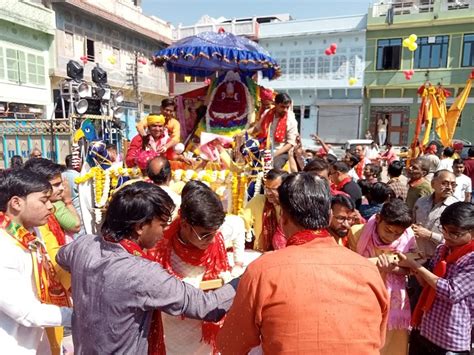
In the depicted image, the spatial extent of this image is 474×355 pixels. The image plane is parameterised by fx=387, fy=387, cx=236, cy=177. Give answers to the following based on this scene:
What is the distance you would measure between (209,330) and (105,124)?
9.52 m

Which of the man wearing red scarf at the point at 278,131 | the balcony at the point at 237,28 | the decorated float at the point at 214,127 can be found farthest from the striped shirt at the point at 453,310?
the balcony at the point at 237,28

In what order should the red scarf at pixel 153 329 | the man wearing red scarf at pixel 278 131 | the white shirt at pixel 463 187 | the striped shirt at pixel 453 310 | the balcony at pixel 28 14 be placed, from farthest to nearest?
the balcony at pixel 28 14
the man wearing red scarf at pixel 278 131
the white shirt at pixel 463 187
the striped shirt at pixel 453 310
the red scarf at pixel 153 329

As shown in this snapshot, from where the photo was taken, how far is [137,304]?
1.46m

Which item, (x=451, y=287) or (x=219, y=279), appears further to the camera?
(x=219, y=279)

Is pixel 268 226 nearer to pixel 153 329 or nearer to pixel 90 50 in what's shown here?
pixel 153 329

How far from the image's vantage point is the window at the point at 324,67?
2381 centimetres

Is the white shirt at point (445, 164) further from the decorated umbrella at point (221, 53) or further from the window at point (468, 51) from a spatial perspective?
→ the window at point (468, 51)

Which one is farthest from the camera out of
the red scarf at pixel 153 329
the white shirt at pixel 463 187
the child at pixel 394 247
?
the white shirt at pixel 463 187

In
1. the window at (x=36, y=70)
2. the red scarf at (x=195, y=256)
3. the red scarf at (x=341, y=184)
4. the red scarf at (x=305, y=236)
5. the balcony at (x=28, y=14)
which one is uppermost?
the balcony at (x=28, y=14)

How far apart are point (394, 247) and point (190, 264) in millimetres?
1291

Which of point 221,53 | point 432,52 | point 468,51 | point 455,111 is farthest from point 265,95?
point 468,51

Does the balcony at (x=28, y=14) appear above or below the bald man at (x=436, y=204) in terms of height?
above

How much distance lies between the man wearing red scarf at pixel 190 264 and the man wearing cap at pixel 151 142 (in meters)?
2.72

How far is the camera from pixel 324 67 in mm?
23938
